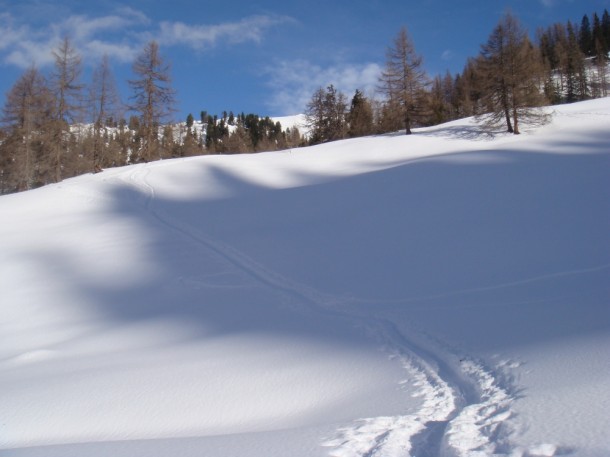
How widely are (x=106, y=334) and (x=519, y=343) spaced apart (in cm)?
662

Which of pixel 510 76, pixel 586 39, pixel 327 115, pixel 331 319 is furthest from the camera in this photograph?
pixel 586 39

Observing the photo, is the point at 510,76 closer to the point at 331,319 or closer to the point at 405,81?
the point at 405,81

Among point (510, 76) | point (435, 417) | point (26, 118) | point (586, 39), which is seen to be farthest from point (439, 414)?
point (586, 39)

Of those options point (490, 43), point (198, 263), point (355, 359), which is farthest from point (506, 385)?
point (490, 43)

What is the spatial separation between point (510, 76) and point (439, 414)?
95.1 feet

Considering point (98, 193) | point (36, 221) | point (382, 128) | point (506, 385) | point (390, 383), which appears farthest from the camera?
point (382, 128)

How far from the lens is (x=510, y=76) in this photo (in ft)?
92.0

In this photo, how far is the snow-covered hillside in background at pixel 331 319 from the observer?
151 inches

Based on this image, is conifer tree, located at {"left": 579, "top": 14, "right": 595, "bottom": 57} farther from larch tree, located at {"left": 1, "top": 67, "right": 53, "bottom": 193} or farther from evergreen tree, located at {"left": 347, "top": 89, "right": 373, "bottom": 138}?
larch tree, located at {"left": 1, "top": 67, "right": 53, "bottom": 193}

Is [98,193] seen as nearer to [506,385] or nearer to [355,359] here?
[355,359]

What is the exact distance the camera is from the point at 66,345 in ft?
24.7

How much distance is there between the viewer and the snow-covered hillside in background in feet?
12.6

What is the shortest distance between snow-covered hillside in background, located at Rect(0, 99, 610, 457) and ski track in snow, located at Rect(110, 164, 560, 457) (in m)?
0.02

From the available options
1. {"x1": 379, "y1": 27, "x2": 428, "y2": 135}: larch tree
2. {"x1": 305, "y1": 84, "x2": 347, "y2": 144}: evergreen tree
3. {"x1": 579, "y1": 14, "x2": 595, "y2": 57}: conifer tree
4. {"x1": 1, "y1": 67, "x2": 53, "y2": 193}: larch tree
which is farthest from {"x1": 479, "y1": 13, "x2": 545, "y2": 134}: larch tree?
{"x1": 579, "y1": 14, "x2": 595, "y2": 57}: conifer tree
